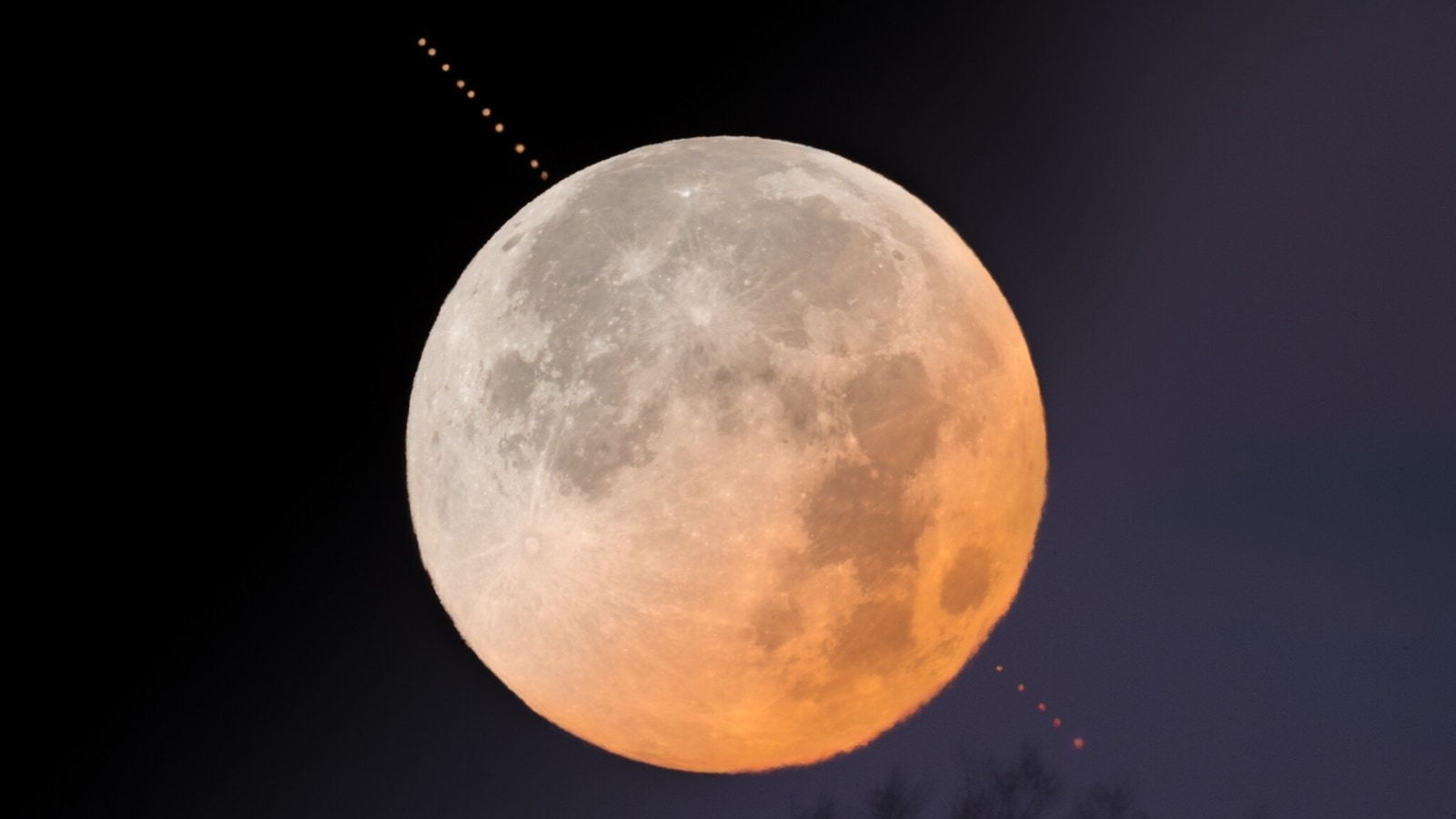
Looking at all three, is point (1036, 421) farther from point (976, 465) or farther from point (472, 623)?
point (472, 623)

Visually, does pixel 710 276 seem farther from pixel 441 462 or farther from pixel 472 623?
pixel 472 623

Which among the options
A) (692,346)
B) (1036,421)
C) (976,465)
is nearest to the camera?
(692,346)

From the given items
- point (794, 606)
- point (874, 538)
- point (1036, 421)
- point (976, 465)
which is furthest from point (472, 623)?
point (1036, 421)

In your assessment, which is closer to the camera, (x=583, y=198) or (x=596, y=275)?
(x=596, y=275)

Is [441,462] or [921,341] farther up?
[921,341]

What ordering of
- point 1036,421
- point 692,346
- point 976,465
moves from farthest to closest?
point 1036,421 < point 976,465 < point 692,346

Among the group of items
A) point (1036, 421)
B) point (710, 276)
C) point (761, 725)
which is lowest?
point (761, 725)
